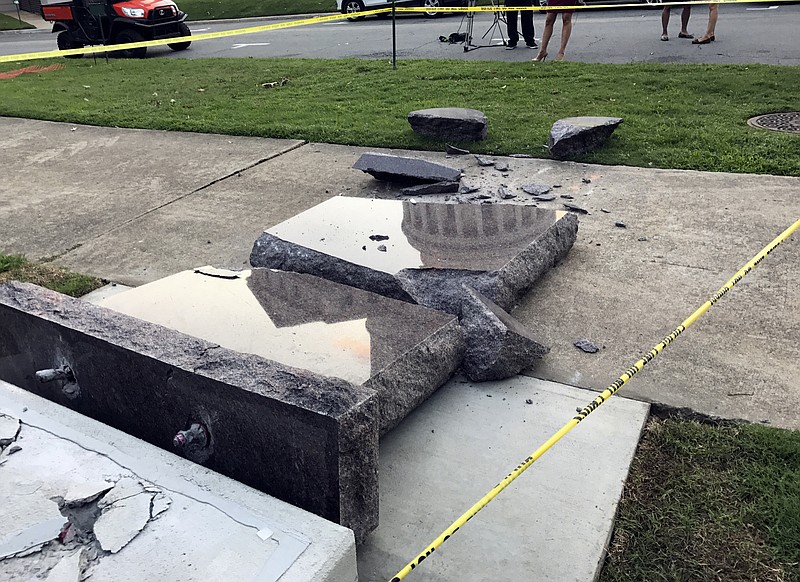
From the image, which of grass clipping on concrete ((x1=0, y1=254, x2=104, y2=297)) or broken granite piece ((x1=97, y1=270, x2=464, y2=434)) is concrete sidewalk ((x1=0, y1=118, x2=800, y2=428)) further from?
broken granite piece ((x1=97, y1=270, x2=464, y2=434))

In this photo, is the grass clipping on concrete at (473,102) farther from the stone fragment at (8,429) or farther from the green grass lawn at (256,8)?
the green grass lawn at (256,8)

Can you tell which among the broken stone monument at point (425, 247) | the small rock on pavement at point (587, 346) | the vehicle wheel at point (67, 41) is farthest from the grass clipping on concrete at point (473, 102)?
the vehicle wheel at point (67, 41)

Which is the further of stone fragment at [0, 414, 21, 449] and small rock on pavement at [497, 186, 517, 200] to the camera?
small rock on pavement at [497, 186, 517, 200]

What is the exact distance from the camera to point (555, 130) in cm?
657

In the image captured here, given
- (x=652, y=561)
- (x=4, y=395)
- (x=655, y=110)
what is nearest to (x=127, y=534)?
(x=4, y=395)

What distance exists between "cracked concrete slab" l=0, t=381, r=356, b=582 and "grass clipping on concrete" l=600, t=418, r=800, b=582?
1.08 meters

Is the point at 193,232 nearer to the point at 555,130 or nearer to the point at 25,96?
the point at 555,130

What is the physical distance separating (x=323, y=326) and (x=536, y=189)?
118 inches

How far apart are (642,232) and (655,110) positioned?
11.0ft

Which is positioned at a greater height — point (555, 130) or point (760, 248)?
point (555, 130)

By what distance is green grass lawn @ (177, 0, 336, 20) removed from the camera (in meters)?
26.3

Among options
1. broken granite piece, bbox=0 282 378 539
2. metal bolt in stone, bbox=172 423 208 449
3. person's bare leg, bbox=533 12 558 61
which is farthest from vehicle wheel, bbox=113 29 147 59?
metal bolt in stone, bbox=172 423 208 449

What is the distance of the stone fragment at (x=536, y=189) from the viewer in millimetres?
5691

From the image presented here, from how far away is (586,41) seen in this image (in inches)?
525
